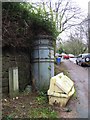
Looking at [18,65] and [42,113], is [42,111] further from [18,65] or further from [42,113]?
[18,65]

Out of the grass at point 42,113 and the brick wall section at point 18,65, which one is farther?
the brick wall section at point 18,65

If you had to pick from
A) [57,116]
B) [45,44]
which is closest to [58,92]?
[57,116]

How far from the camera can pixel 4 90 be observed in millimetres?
5488

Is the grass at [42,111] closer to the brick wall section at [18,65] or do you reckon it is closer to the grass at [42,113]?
the grass at [42,113]

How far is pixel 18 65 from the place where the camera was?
6164 mm

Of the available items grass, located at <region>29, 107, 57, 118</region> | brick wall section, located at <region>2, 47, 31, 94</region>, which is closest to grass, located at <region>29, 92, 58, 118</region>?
grass, located at <region>29, 107, 57, 118</region>

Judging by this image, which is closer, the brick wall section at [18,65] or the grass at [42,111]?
the grass at [42,111]

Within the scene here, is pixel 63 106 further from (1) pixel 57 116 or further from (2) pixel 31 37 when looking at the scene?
(2) pixel 31 37

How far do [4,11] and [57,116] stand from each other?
10.7ft

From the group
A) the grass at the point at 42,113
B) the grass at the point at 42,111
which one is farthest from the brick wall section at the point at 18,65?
the grass at the point at 42,113

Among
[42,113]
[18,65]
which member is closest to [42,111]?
[42,113]

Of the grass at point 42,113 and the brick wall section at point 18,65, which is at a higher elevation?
the brick wall section at point 18,65

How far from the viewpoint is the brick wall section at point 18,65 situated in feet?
18.1

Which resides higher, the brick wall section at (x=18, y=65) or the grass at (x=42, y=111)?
the brick wall section at (x=18, y=65)
